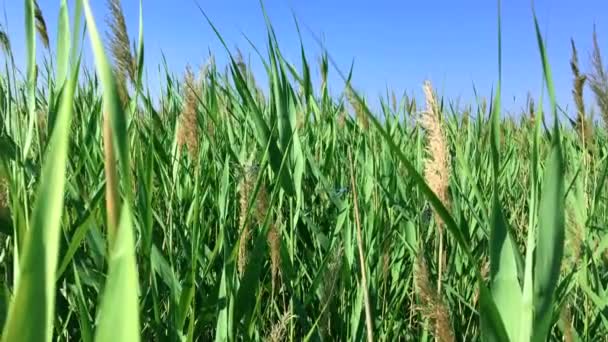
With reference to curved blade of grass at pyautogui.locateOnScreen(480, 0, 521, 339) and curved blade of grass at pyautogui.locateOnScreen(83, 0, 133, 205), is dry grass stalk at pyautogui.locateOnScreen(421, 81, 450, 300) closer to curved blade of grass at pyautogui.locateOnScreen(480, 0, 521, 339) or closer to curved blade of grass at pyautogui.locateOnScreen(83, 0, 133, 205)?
curved blade of grass at pyautogui.locateOnScreen(480, 0, 521, 339)

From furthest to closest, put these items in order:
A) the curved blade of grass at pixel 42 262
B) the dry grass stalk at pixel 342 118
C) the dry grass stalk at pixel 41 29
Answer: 1. the dry grass stalk at pixel 342 118
2. the dry grass stalk at pixel 41 29
3. the curved blade of grass at pixel 42 262

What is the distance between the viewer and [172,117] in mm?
1752

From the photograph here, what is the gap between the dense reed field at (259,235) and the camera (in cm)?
30

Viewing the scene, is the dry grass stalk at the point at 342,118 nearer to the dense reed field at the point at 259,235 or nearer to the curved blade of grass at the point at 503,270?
the dense reed field at the point at 259,235

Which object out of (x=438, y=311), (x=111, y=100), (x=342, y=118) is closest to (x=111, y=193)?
(x=111, y=100)

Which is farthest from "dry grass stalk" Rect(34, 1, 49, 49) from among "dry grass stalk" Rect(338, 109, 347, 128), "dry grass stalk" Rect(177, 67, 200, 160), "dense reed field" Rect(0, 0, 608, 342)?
"dry grass stalk" Rect(338, 109, 347, 128)

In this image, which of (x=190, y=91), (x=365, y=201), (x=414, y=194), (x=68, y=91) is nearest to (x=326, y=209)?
(x=365, y=201)

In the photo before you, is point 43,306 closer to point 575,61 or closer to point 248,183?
point 248,183

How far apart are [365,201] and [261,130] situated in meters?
0.25

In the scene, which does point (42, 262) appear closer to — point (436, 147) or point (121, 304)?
point (121, 304)

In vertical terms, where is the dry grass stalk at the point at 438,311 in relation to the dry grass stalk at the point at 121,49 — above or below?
below

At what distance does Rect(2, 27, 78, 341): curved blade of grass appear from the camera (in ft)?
0.76

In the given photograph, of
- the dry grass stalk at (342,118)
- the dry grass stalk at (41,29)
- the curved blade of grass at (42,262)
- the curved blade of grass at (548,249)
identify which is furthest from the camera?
the dry grass stalk at (342,118)

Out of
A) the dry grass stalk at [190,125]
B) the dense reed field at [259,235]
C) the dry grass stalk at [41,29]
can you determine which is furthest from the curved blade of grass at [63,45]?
the dry grass stalk at [41,29]
